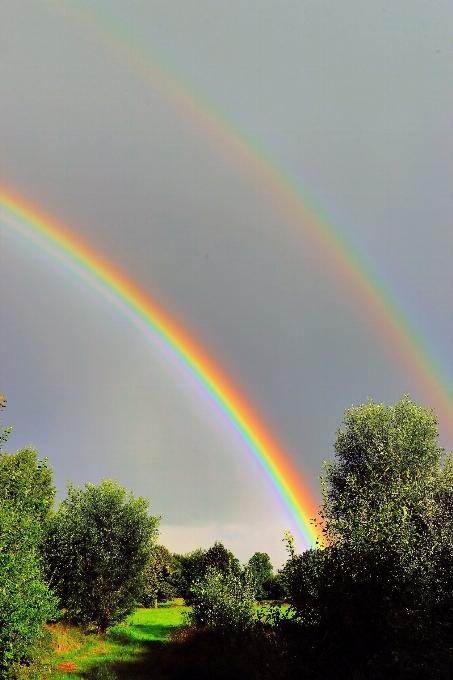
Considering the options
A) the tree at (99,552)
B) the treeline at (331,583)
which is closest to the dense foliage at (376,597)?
the treeline at (331,583)

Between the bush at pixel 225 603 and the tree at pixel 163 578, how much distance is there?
57.5m

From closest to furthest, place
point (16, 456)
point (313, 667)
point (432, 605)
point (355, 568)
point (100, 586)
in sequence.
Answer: point (432, 605) < point (313, 667) < point (355, 568) < point (100, 586) < point (16, 456)

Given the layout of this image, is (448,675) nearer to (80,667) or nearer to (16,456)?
(80,667)

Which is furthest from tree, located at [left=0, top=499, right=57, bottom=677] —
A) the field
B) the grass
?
the field

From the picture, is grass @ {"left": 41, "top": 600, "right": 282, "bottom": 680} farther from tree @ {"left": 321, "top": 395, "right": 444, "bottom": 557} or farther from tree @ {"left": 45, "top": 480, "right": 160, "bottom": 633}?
tree @ {"left": 321, "top": 395, "right": 444, "bottom": 557}

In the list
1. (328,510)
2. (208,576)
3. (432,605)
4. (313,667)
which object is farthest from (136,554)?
(432,605)

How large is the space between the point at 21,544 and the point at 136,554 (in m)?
22.3

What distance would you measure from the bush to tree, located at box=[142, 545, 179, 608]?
57503mm

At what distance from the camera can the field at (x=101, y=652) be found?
21.4 metres

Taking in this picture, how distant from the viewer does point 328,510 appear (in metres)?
17.1

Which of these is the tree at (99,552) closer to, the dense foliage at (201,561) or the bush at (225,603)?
the bush at (225,603)

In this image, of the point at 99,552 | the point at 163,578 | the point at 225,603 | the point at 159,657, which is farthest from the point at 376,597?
the point at 163,578

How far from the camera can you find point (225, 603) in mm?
22906

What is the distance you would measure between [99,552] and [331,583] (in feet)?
93.4
